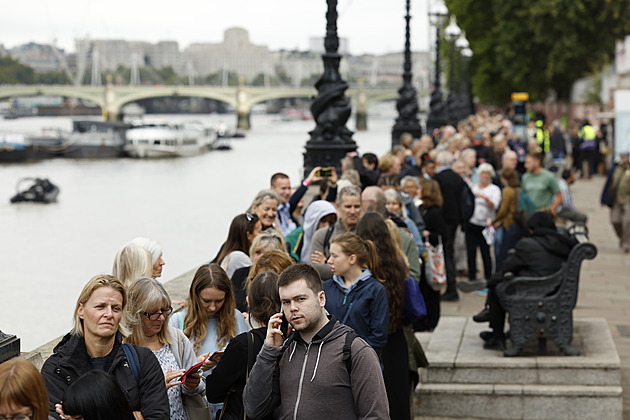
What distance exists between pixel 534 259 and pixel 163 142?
7702cm

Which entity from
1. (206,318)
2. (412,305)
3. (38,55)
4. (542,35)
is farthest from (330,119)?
(38,55)

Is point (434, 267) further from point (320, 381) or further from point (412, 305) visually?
point (320, 381)

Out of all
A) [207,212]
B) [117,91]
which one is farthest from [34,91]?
[207,212]

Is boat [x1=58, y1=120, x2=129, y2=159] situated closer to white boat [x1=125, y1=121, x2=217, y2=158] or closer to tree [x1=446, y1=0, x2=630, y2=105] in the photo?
white boat [x1=125, y1=121, x2=217, y2=158]

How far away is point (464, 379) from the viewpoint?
7.82m

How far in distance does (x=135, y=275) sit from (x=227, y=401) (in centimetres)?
97

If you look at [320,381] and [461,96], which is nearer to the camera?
[320,381]

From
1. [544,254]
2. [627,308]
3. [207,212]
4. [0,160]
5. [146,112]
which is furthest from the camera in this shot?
[146,112]

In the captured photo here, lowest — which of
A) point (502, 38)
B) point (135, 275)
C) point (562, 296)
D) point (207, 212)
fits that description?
point (207, 212)

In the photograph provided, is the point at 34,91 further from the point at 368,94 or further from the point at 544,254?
the point at 544,254

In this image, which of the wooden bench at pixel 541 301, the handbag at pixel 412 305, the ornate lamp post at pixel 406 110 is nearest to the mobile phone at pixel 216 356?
the handbag at pixel 412 305

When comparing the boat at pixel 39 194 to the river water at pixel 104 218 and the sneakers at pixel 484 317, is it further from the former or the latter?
the sneakers at pixel 484 317

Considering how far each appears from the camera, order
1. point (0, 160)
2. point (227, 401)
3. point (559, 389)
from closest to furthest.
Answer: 1. point (227, 401)
2. point (559, 389)
3. point (0, 160)

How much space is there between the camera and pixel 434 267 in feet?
32.2
